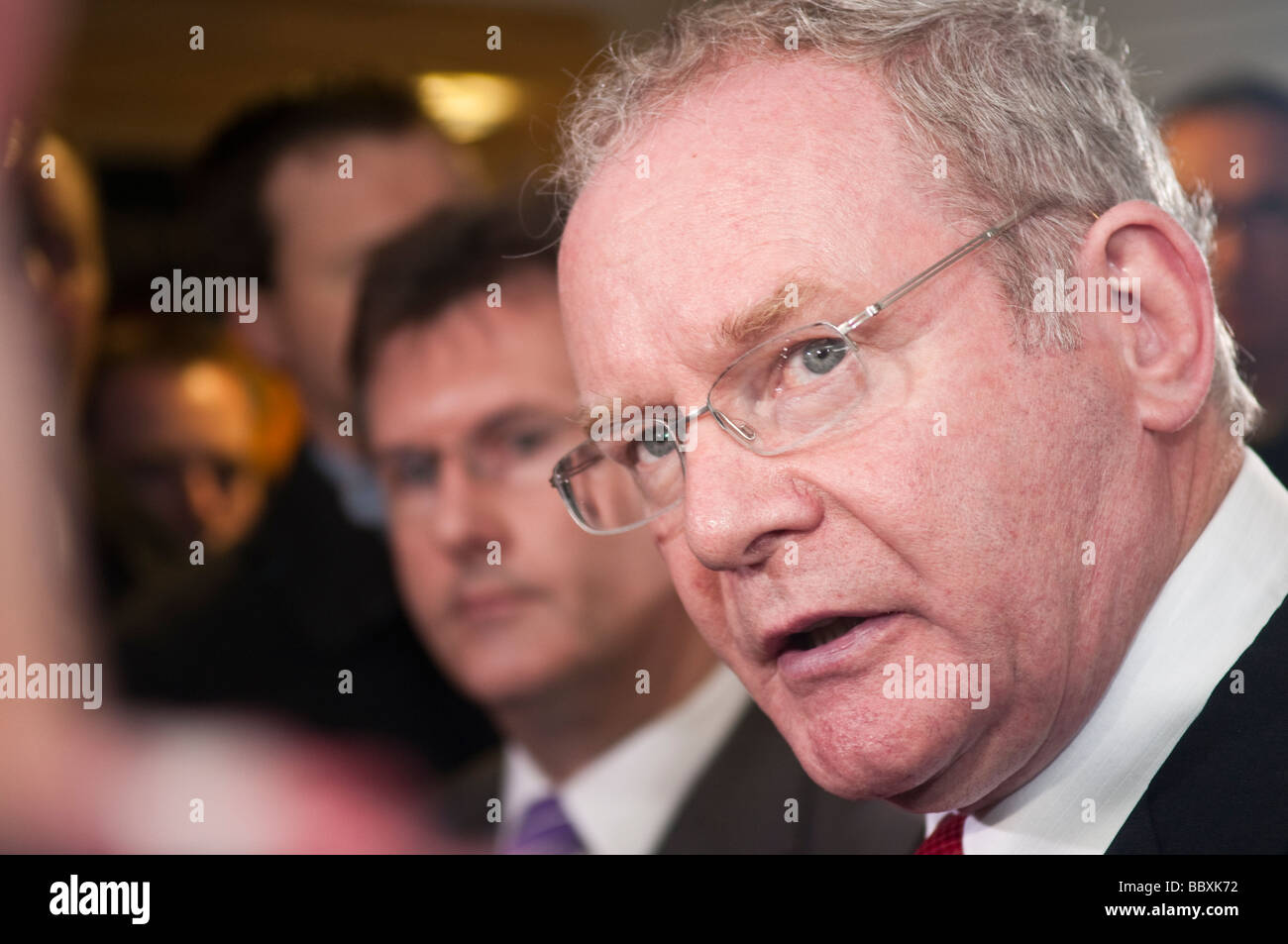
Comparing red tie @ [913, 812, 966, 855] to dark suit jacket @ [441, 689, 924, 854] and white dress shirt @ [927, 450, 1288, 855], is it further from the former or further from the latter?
dark suit jacket @ [441, 689, 924, 854]

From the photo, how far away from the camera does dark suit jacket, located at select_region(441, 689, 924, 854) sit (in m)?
1.63

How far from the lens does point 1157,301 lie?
1.07m

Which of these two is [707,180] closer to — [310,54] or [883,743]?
[883,743]

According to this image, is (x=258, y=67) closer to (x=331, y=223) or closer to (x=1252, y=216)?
(x=331, y=223)

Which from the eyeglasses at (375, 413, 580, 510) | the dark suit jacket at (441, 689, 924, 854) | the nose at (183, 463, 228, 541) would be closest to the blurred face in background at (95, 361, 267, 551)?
the nose at (183, 463, 228, 541)

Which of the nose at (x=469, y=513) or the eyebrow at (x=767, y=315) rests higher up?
the nose at (x=469, y=513)

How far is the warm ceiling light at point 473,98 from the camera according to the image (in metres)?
3.93

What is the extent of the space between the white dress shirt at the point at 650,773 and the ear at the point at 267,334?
1.37 metres

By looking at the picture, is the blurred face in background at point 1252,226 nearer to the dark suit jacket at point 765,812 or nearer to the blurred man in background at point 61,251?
the dark suit jacket at point 765,812

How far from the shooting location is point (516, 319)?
2035 millimetres

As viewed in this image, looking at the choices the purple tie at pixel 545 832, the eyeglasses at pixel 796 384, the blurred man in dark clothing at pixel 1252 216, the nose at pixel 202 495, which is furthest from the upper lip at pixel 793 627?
the nose at pixel 202 495

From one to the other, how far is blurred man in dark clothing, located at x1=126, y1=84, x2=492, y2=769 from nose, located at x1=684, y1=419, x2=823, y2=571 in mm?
1497

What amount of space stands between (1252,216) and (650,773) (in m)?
1.61

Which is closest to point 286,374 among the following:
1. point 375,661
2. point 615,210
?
point 375,661
